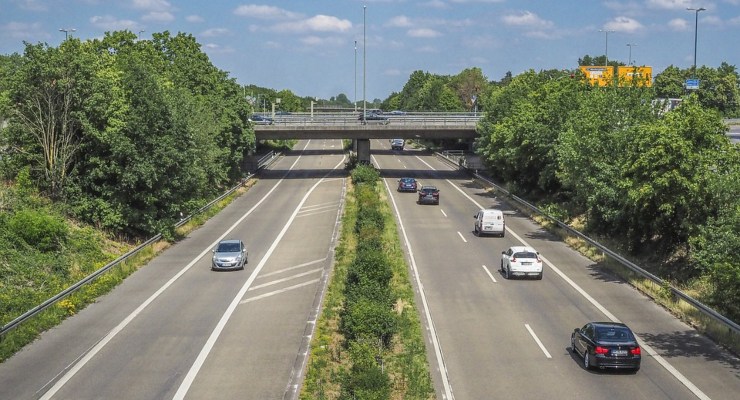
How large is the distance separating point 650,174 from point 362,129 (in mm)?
49044

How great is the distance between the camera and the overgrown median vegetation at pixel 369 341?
795 inches

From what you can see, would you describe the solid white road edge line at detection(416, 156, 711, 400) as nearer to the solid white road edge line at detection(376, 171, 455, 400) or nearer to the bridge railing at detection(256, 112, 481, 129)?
the solid white road edge line at detection(376, 171, 455, 400)

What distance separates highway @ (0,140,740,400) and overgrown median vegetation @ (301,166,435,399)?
1.89ft

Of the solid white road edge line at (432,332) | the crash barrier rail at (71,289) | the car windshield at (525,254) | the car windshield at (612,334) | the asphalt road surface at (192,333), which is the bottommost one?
the asphalt road surface at (192,333)

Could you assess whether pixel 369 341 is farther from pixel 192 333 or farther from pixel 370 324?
pixel 192 333

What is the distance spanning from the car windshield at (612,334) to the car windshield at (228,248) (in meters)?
21.1

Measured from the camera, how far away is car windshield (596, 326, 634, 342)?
72.7 feet

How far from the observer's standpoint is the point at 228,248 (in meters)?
39.3

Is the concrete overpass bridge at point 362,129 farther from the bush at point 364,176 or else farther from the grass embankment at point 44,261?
the grass embankment at point 44,261

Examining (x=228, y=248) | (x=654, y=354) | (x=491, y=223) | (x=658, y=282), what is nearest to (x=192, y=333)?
(x=228, y=248)

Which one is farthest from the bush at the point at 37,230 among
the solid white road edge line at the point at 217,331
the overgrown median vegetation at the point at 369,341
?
the overgrown median vegetation at the point at 369,341

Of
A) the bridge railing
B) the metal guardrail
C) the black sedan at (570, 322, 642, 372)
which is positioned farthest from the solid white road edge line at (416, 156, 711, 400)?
the metal guardrail

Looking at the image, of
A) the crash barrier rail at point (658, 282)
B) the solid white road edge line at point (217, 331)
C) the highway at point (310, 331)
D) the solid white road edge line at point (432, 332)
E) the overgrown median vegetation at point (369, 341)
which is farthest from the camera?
the crash barrier rail at point (658, 282)

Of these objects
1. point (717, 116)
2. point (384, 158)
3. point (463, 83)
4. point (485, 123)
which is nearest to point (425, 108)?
point (463, 83)
